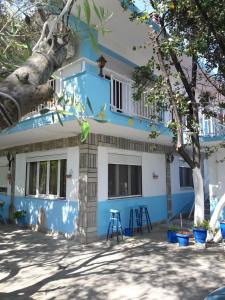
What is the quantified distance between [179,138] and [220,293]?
5557 millimetres

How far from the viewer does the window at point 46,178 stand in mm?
10266

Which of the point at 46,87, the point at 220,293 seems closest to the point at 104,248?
the point at 220,293

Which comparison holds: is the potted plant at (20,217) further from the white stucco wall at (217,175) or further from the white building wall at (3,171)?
the white stucco wall at (217,175)

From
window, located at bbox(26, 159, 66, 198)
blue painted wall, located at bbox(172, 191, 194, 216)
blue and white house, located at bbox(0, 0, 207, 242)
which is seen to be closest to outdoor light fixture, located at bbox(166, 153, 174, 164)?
blue and white house, located at bbox(0, 0, 207, 242)

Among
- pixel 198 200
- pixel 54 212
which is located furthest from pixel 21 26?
pixel 54 212

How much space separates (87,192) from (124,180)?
221 centimetres

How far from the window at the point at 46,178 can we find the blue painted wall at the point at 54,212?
0.33m

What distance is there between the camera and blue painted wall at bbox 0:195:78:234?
9.40 m

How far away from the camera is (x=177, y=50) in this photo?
306 inches

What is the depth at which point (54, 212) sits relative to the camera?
1012 centimetres

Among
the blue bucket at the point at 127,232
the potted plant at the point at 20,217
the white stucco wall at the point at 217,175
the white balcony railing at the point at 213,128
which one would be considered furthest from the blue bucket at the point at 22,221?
the white balcony railing at the point at 213,128

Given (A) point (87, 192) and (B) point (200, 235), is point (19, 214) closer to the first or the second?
(A) point (87, 192)

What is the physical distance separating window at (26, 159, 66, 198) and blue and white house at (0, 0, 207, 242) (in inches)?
1.4

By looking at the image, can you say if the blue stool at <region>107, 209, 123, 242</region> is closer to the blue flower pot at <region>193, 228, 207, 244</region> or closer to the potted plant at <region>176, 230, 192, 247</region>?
the potted plant at <region>176, 230, 192, 247</region>
